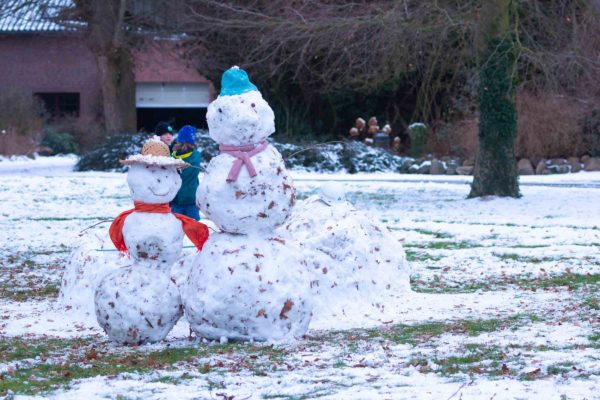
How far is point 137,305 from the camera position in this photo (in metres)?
7.22

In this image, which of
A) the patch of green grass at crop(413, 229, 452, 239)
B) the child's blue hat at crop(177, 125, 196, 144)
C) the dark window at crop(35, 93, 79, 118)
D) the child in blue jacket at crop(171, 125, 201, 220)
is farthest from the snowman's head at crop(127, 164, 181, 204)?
the dark window at crop(35, 93, 79, 118)

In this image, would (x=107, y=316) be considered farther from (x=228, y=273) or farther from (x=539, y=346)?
(x=539, y=346)

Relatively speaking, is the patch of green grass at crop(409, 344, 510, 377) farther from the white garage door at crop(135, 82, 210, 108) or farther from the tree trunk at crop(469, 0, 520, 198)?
the white garage door at crop(135, 82, 210, 108)

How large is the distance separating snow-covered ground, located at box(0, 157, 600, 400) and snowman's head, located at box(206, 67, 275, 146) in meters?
1.41

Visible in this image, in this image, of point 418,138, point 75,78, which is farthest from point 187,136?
point 75,78

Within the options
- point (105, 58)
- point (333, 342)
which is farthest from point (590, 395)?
point (105, 58)

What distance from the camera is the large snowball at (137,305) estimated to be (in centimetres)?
722

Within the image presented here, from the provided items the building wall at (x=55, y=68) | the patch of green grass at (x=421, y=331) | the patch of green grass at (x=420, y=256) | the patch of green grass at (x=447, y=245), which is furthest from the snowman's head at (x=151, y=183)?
the building wall at (x=55, y=68)

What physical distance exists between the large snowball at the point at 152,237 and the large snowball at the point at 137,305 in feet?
0.32

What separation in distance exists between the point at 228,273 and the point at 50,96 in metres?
37.4

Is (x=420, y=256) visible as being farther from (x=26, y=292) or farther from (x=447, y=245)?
(x=26, y=292)

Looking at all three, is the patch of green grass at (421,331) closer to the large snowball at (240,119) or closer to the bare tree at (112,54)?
the large snowball at (240,119)

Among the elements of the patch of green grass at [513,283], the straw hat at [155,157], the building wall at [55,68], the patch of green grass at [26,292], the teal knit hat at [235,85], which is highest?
the building wall at [55,68]

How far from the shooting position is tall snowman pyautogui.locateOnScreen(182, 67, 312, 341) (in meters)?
7.11
